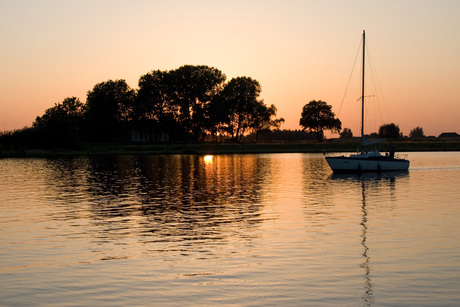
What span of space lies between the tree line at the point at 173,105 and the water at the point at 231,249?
108 m

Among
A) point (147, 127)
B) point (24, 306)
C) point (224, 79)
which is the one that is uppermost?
point (224, 79)

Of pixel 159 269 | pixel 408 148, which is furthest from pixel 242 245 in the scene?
pixel 408 148

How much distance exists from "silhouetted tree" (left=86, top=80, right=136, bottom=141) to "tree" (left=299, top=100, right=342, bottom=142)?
63916mm

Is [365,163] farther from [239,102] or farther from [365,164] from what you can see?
[239,102]

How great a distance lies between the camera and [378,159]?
5881cm

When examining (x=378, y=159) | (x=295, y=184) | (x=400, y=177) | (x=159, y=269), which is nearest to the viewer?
(x=159, y=269)

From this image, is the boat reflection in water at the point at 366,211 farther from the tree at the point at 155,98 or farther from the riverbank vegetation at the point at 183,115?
the tree at the point at 155,98

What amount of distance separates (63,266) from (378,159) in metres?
48.8

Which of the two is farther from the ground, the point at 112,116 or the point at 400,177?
the point at 112,116

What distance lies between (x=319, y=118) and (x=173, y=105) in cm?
5842

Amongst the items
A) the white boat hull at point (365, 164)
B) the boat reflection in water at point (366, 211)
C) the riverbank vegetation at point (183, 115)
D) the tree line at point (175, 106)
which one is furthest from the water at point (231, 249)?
the tree line at point (175, 106)

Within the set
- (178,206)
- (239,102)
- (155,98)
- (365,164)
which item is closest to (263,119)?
(239,102)

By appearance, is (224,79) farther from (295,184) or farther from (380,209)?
(380,209)

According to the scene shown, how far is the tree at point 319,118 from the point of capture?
579 ft
